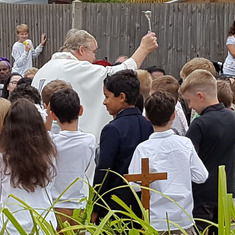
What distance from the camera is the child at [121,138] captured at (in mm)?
5473

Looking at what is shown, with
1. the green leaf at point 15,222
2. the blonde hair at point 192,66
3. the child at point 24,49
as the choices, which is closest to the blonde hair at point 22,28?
the child at point 24,49

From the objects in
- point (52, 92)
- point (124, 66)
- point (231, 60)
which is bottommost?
point (231, 60)

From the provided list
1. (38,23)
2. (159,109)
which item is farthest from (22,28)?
(159,109)

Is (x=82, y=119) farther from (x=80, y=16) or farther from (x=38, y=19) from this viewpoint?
(x=38, y=19)

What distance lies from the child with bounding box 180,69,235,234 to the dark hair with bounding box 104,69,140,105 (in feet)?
1.60

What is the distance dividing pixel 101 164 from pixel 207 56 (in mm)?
7847

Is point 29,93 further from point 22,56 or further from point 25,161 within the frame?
point 22,56

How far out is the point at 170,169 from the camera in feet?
16.5

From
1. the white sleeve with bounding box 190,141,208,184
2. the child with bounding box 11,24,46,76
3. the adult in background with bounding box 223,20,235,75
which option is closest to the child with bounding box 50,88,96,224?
the white sleeve with bounding box 190,141,208,184

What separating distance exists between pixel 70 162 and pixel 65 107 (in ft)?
1.31

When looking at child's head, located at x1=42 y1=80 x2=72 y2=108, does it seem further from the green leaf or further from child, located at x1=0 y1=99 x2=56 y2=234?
the green leaf

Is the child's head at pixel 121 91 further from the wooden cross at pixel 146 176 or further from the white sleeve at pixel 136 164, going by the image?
the wooden cross at pixel 146 176

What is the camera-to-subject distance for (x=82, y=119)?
7055 mm

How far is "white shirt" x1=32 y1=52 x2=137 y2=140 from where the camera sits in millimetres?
6977
